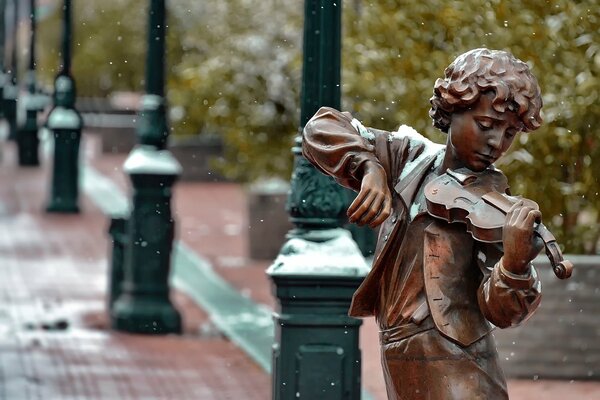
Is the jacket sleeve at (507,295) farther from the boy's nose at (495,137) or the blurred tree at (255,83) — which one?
the blurred tree at (255,83)

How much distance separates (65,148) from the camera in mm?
21984

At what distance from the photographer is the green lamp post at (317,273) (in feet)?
21.4

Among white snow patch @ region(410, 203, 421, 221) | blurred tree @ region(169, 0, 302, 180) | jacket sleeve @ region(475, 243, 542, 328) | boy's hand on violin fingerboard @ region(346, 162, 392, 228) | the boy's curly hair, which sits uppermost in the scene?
the boy's curly hair

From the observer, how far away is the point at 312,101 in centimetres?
670

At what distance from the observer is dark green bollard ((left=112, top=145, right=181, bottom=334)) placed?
12352 millimetres

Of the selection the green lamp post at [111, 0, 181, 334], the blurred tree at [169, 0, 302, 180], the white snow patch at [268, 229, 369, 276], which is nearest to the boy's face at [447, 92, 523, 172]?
the white snow patch at [268, 229, 369, 276]

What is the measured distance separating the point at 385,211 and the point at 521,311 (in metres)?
0.47

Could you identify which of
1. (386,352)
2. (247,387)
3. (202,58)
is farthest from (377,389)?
(202,58)

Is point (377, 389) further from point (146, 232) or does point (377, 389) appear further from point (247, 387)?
point (146, 232)

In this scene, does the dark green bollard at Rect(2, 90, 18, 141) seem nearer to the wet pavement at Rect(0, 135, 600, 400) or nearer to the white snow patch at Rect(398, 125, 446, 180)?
the wet pavement at Rect(0, 135, 600, 400)

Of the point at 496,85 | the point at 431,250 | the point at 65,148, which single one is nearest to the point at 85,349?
the point at 431,250

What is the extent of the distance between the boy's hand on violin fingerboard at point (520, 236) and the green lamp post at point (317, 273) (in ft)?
8.34

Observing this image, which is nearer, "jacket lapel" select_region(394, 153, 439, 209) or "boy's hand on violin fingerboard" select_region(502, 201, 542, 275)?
"boy's hand on violin fingerboard" select_region(502, 201, 542, 275)

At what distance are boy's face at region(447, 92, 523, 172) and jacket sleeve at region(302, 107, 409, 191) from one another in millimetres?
284
